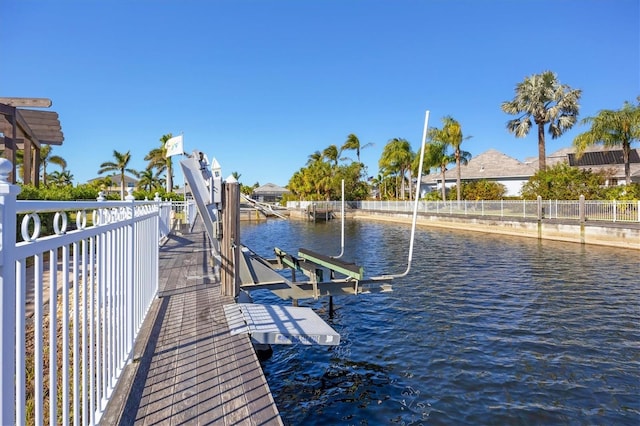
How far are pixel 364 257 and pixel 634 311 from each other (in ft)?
32.0

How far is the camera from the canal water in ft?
14.9

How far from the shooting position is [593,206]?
20.5 meters

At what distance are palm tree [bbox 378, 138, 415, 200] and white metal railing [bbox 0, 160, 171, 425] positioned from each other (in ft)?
166

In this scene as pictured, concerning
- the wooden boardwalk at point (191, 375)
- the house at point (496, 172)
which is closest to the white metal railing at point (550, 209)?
the house at point (496, 172)

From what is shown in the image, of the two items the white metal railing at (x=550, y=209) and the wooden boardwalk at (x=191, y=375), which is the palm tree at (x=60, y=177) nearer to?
the white metal railing at (x=550, y=209)

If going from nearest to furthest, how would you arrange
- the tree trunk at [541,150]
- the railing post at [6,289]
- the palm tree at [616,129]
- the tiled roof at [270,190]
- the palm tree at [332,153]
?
the railing post at [6,289]
the palm tree at [616,129]
the tree trunk at [541,150]
the palm tree at [332,153]
the tiled roof at [270,190]

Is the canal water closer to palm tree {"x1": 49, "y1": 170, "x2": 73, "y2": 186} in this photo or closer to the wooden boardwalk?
the wooden boardwalk

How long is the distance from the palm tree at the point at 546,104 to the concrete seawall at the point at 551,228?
11498 millimetres

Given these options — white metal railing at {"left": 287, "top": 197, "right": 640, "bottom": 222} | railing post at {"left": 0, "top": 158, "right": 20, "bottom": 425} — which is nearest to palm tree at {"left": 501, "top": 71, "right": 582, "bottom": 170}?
white metal railing at {"left": 287, "top": 197, "right": 640, "bottom": 222}

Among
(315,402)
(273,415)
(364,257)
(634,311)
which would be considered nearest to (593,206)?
(364,257)

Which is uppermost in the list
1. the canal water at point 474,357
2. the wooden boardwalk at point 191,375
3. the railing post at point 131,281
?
the railing post at point 131,281

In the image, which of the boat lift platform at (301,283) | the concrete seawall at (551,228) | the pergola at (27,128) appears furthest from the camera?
the concrete seawall at (551,228)

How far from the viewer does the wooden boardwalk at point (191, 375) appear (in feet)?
→ 8.67

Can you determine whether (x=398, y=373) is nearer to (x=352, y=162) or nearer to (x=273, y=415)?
(x=273, y=415)
